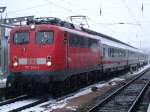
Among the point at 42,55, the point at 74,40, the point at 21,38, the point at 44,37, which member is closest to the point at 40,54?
the point at 42,55

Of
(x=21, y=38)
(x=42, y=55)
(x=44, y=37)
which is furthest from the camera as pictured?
(x=21, y=38)

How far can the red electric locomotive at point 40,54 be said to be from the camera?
16.9 m

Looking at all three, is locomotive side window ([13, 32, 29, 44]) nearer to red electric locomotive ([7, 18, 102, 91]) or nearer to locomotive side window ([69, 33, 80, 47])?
red electric locomotive ([7, 18, 102, 91])

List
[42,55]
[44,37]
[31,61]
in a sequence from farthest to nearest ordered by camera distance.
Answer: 1. [44,37]
2. [31,61]
3. [42,55]

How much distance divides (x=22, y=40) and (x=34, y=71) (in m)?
1.71

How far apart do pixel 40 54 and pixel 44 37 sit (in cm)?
84

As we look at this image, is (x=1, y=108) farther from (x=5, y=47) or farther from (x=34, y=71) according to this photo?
(x=5, y=47)

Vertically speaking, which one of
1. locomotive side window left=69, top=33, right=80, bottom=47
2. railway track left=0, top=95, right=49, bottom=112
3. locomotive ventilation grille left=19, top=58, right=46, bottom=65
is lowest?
railway track left=0, top=95, right=49, bottom=112

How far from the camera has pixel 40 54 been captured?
1705cm

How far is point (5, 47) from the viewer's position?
94.0 ft

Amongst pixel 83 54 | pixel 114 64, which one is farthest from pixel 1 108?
pixel 114 64

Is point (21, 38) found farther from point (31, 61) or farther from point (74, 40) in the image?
point (74, 40)

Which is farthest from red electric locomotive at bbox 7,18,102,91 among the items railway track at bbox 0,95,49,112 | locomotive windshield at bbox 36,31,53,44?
railway track at bbox 0,95,49,112

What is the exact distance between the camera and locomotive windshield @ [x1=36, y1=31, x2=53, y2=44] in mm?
17281
